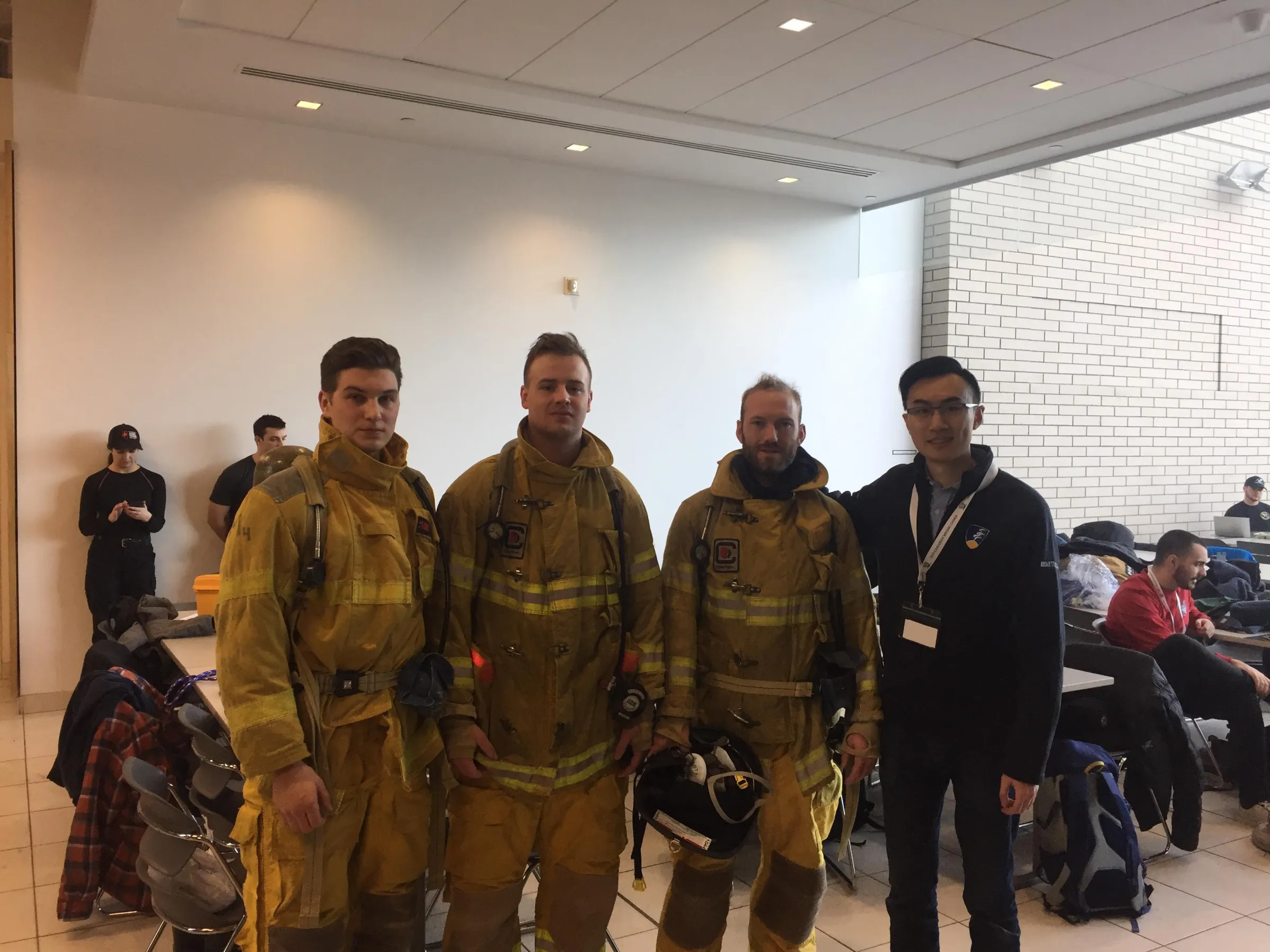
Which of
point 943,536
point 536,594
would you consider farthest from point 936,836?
point 536,594

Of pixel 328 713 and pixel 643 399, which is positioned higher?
pixel 643 399

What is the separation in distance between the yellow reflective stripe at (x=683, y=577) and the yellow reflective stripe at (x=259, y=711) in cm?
99

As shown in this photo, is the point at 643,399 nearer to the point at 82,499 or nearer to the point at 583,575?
the point at 82,499

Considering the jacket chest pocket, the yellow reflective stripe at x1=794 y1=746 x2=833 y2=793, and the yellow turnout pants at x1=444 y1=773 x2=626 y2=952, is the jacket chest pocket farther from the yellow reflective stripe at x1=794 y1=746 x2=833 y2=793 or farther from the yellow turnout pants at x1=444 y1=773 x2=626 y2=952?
the yellow reflective stripe at x1=794 y1=746 x2=833 y2=793

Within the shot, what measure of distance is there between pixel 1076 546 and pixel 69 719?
17.4ft

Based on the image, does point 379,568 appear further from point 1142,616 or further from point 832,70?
point 832,70

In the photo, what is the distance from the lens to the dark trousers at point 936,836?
241cm

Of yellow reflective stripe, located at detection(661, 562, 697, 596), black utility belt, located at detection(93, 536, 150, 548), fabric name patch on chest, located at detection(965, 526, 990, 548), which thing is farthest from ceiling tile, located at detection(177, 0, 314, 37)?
fabric name patch on chest, located at detection(965, 526, 990, 548)

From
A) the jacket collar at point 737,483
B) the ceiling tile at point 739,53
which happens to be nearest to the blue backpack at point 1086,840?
the jacket collar at point 737,483

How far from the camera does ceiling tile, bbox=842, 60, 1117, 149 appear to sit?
208 inches

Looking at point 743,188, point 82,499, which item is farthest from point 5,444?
point 743,188

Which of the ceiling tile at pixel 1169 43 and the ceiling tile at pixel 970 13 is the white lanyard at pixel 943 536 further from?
the ceiling tile at pixel 1169 43

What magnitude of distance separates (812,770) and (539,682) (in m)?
0.76

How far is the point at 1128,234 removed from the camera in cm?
927
